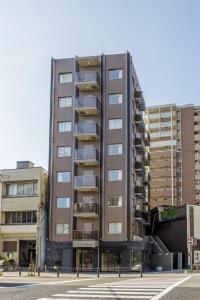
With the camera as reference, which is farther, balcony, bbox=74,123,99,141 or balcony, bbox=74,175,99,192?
balcony, bbox=74,123,99,141

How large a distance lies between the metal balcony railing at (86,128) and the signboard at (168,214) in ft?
67.2

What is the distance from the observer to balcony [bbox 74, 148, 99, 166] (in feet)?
214

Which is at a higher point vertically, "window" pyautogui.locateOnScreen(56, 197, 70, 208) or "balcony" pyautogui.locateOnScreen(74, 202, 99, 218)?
"window" pyautogui.locateOnScreen(56, 197, 70, 208)

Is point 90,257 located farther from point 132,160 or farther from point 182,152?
Answer: point 182,152

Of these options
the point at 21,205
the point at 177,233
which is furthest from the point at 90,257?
the point at 177,233

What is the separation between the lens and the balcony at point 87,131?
2584 inches

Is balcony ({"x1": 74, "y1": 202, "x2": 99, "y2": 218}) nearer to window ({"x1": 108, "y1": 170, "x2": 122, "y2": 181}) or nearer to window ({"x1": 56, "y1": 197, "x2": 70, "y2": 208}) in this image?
window ({"x1": 56, "y1": 197, "x2": 70, "y2": 208})

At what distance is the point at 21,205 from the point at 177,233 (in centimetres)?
2338

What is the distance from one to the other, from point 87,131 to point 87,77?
7.11 meters

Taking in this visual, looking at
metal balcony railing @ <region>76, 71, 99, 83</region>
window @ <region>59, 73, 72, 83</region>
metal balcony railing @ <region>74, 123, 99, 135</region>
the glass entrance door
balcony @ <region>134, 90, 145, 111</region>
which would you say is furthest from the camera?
balcony @ <region>134, 90, 145, 111</region>

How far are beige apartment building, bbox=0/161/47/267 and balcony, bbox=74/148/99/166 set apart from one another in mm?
4738

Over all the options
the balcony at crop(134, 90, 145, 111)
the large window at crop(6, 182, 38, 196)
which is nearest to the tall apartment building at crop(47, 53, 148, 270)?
the large window at crop(6, 182, 38, 196)

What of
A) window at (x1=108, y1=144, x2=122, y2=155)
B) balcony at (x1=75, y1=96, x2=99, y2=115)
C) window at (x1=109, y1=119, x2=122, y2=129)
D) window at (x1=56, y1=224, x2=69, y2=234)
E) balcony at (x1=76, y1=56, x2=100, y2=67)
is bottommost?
window at (x1=56, y1=224, x2=69, y2=234)

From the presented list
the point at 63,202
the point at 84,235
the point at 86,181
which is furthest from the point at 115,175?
the point at 84,235
